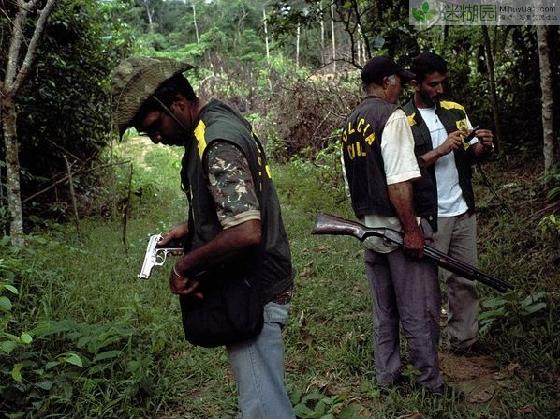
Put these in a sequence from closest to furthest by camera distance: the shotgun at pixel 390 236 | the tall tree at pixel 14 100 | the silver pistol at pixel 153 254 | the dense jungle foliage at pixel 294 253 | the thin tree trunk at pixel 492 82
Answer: the silver pistol at pixel 153 254 → the shotgun at pixel 390 236 → the dense jungle foliage at pixel 294 253 → the tall tree at pixel 14 100 → the thin tree trunk at pixel 492 82

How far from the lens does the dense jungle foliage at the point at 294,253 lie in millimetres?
3025

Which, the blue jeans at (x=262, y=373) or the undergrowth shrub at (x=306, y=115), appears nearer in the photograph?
the blue jeans at (x=262, y=373)

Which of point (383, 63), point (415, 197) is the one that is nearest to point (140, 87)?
point (383, 63)

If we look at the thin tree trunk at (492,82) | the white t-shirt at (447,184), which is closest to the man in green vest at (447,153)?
the white t-shirt at (447,184)

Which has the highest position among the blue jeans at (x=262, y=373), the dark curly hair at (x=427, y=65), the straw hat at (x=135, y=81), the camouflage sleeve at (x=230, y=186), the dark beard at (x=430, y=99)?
the dark curly hair at (x=427, y=65)

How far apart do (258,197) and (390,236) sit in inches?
46.1

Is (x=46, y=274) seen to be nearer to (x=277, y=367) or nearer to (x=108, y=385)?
(x=108, y=385)

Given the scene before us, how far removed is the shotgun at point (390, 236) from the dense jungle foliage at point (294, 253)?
2.10ft

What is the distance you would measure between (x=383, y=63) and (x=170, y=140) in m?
1.40

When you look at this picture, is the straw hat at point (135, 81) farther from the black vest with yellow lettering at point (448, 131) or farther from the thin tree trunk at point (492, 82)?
the thin tree trunk at point (492, 82)

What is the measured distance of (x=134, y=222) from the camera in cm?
743

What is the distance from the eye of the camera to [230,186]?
5.51 feet

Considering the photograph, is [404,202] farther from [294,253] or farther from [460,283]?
[294,253]

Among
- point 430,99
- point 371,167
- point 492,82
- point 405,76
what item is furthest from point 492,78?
point 371,167
